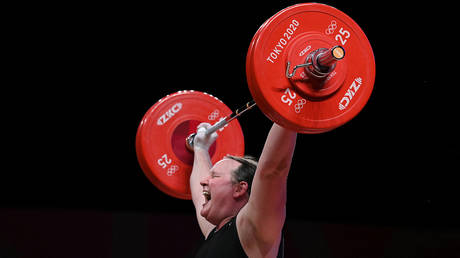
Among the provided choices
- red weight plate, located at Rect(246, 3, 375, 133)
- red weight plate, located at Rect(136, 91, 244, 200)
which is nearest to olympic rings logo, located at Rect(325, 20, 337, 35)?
red weight plate, located at Rect(246, 3, 375, 133)

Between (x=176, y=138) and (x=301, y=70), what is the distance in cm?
133

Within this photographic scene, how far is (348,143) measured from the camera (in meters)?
4.19

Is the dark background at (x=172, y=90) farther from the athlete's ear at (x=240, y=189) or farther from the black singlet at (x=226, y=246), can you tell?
the black singlet at (x=226, y=246)

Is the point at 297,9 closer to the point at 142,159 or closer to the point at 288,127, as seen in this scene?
the point at 288,127

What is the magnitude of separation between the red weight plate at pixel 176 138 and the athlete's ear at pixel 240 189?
24.9 inches

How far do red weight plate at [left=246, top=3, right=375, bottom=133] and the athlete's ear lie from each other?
631mm

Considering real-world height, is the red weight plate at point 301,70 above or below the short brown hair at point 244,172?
above

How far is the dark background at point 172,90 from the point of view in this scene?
391 cm

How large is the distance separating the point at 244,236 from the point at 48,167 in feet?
9.37

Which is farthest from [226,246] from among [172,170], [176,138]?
[176,138]

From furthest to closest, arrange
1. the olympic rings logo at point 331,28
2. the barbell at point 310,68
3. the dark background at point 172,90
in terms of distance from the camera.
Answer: the dark background at point 172,90 → the olympic rings logo at point 331,28 → the barbell at point 310,68

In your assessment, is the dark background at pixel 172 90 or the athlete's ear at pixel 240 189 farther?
the dark background at pixel 172 90

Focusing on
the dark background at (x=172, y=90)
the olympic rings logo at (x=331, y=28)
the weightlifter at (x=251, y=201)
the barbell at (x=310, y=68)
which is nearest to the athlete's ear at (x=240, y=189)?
the weightlifter at (x=251, y=201)

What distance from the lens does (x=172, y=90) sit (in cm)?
432
